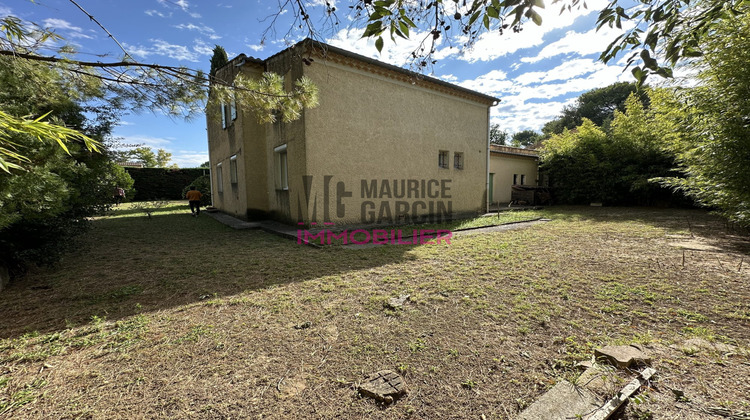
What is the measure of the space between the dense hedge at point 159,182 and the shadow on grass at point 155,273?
14.9 m

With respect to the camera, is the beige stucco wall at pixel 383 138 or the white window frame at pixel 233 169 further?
the white window frame at pixel 233 169

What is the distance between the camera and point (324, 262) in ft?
15.0

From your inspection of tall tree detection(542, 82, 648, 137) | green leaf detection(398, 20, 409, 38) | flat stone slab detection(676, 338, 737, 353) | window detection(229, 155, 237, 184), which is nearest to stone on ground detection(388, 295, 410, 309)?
flat stone slab detection(676, 338, 737, 353)

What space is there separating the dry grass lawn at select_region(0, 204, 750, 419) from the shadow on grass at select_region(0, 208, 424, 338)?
0.11 ft

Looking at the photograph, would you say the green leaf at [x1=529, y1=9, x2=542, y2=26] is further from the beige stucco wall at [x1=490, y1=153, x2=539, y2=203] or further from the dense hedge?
the dense hedge

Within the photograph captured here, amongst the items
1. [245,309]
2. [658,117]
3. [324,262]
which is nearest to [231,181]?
[324,262]

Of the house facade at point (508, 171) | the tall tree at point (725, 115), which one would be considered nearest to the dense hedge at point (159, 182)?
the house facade at point (508, 171)

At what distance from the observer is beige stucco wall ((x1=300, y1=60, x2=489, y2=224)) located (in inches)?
282

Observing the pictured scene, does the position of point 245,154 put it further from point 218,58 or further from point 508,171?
point 508,171

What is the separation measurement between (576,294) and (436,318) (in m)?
1.74

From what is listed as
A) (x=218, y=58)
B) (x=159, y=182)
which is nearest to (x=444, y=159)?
(x=218, y=58)

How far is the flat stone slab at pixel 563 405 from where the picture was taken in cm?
145

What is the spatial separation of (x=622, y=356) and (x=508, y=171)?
52.9 feet

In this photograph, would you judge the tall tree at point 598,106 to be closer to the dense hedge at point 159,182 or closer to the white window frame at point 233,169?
the white window frame at point 233,169
